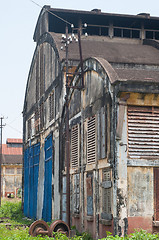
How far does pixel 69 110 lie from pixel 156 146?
7.18m

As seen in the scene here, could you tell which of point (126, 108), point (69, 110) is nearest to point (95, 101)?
point (126, 108)

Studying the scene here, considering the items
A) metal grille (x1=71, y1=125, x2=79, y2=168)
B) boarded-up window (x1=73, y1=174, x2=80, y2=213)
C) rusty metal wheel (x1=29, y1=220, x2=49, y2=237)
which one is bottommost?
rusty metal wheel (x1=29, y1=220, x2=49, y2=237)

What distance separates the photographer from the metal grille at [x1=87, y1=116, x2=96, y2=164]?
16031 millimetres

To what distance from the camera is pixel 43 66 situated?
27328 mm

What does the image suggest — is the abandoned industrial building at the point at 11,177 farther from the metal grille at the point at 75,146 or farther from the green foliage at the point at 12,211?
the metal grille at the point at 75,146

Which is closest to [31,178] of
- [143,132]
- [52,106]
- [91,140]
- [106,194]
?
[52,106]

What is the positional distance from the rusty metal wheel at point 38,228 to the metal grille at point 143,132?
4832 millimetres

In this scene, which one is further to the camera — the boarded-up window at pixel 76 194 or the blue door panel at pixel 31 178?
the blue door panel at pixel 31 178

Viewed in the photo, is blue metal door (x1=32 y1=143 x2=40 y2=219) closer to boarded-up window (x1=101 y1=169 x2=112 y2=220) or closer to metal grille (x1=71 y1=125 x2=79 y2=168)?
metal grille (x1=71 y1=125 x2=79 y2=168)

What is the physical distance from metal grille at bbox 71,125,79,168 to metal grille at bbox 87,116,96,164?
1680 mm

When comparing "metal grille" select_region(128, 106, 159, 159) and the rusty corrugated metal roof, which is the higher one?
the rusty corrugated metal roof

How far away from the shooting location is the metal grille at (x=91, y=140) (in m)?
16.0

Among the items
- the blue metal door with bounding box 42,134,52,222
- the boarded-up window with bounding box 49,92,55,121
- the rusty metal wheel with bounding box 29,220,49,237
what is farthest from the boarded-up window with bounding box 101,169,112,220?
the boarded-up window with bounding box 49,92,55,121

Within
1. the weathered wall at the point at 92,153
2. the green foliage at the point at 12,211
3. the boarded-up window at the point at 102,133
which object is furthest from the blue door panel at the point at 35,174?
the boarded-up window at the point at 102,133
